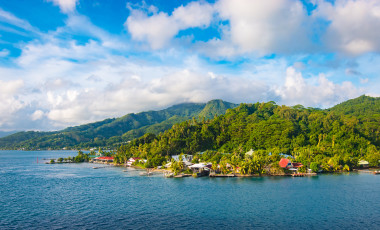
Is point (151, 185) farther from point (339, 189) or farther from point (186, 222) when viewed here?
point (339, 189)

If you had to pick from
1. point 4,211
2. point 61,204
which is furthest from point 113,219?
point 4,211

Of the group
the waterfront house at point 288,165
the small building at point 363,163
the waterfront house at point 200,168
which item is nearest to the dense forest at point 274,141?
the small building at point 363,163

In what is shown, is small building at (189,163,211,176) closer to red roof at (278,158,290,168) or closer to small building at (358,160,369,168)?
red roof at (278,158,290,168)

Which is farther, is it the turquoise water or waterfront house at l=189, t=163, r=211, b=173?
waterfront house at l=189, t=163, r=211, b=173

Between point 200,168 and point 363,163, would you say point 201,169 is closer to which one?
point 200,168

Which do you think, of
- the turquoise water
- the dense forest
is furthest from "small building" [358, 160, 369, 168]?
the turquoise water

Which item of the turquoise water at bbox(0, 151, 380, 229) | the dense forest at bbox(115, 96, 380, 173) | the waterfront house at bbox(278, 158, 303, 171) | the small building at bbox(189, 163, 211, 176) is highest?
the dense forest at bbox(115, 96, 380, 173)
